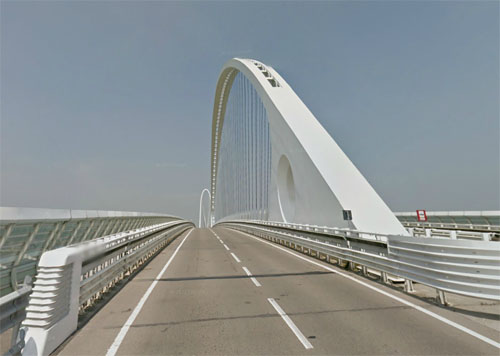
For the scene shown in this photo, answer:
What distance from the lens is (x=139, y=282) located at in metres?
8.09

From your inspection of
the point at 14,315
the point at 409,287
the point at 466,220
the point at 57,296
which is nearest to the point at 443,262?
the point at 409,287

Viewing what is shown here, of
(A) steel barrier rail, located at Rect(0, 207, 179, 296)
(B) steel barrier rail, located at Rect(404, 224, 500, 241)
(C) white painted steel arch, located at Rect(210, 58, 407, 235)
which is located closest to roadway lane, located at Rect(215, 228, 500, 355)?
(B) steel barrier rail, located at Rect(404, 224, 500, 241)

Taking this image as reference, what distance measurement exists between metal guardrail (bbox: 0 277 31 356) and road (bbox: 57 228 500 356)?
1.85ft

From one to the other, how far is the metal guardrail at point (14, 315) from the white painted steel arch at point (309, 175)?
12.2 m

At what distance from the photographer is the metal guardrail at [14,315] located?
333 cm

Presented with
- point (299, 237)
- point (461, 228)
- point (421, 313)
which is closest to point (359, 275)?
point (421, 313)

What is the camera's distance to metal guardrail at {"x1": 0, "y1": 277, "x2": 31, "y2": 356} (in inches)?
131

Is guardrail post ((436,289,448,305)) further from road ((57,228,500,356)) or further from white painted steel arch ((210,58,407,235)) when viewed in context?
white painted steel arch ((210,58,407,235))

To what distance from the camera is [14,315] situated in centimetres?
362

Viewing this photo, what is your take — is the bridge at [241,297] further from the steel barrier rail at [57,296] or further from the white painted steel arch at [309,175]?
the white painted steel arch at [309,175]

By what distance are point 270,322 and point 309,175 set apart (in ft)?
41.3

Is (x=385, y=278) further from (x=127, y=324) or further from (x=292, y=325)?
(x=127, y=324)

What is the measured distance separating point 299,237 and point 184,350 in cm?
1121

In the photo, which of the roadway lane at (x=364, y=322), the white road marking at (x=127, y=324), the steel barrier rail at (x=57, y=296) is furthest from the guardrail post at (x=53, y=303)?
the roadway lane at (x=364, y=322)
